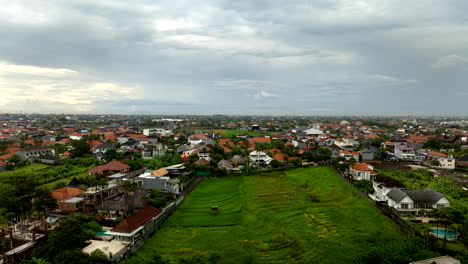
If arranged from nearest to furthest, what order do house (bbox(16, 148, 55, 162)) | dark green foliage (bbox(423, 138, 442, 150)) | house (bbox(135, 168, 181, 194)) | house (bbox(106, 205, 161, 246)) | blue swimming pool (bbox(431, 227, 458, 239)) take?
house (bbox(106, 205, 161, 246))
blue swimming pool (bbox(431, 227, 458, 239))
house (bbox(135, 168, 181, 194))
house (bbox(16, 148, 55, 162))
dark green foliage (bbox(423, 138, 442, 150))

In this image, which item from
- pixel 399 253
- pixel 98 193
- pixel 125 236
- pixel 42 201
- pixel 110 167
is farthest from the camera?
pixel 110 167

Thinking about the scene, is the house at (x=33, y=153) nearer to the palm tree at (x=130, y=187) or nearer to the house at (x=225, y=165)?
the palm tree at (x=130, y=187)

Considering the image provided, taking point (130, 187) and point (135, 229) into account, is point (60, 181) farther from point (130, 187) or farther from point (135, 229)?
point (135, 229)

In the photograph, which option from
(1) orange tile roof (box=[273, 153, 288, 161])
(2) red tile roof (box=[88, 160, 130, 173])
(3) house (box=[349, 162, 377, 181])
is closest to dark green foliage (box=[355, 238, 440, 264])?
(3) house (box=[349, 162, 377, 181])

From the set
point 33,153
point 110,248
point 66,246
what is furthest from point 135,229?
point 33,153

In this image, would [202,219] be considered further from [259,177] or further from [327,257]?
[259,177]

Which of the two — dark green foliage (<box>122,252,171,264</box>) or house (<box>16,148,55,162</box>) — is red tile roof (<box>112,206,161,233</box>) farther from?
house (<box>16,148,55,162</box>)
